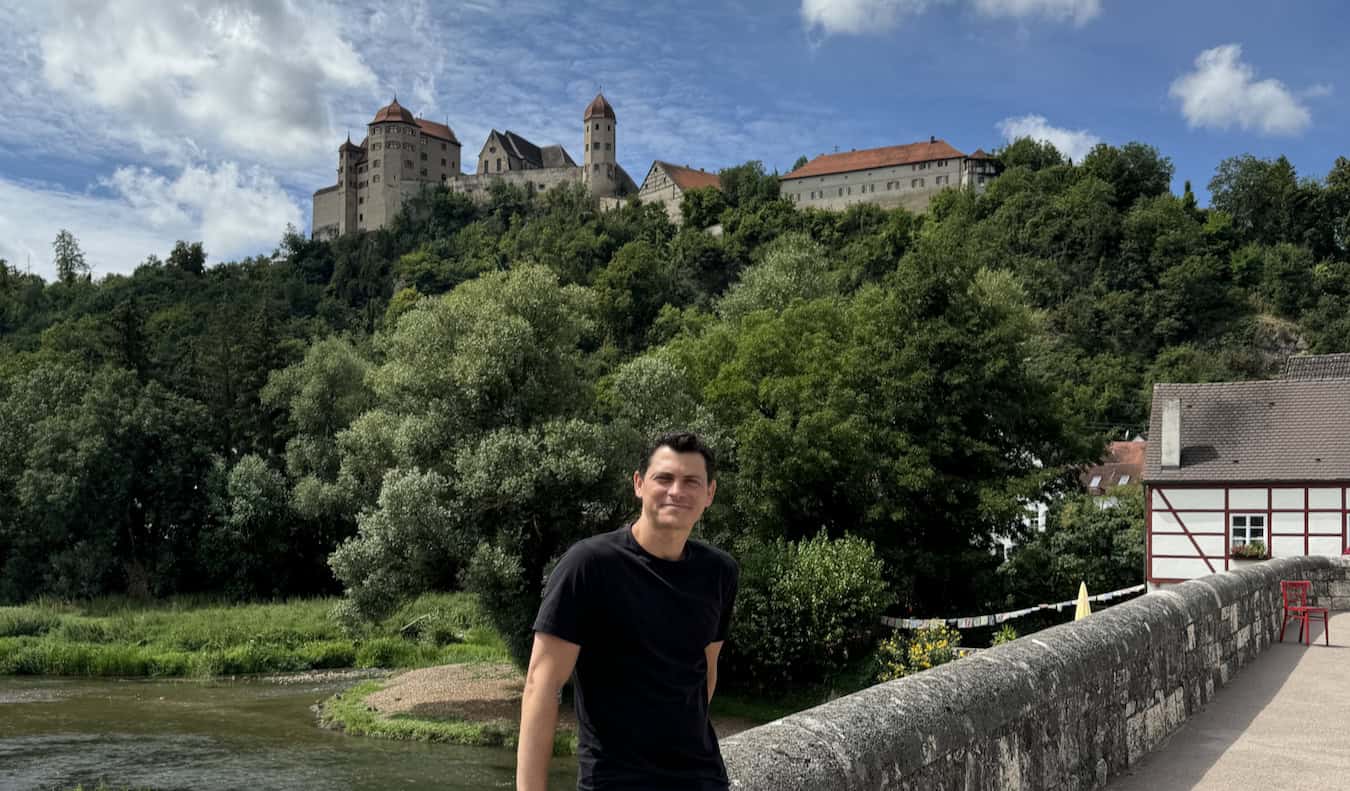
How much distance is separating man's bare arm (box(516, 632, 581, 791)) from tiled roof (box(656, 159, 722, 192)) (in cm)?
11665

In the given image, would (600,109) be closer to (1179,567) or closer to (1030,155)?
(1030,155)

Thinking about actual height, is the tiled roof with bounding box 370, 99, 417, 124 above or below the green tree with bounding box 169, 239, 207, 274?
above

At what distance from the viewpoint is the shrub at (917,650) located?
2172 centimetres

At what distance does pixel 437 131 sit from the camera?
141375 mm

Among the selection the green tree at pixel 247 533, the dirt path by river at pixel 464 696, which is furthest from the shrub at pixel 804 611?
the green tree at pixel 247 533

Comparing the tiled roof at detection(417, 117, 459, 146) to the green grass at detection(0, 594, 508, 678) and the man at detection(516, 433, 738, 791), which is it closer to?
the green grass at detection(0, 594, 508, 678)

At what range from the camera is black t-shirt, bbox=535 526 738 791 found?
113 inches

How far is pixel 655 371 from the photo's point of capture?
28438mm

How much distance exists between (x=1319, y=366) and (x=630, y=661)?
1572 inches

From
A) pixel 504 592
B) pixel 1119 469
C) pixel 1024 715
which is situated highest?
pixel 1024 715

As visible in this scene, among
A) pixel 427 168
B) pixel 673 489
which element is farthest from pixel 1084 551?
pixel 427 168

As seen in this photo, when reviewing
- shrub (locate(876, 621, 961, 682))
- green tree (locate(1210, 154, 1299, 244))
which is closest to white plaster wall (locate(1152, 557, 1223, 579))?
shrub (locate(876, 621, 961, 682))

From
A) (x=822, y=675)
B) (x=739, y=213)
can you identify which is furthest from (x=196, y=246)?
(x=822, y=675)

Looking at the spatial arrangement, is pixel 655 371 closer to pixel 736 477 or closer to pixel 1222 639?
pixel 736 477
